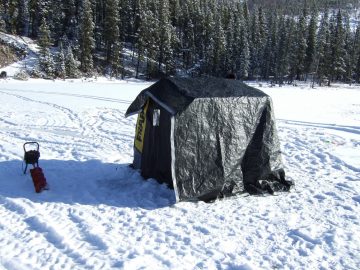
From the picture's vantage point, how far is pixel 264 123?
27.5 ft

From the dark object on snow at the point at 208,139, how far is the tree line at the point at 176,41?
38.3 meters

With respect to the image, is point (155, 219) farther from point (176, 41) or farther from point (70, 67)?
point (176, 41)

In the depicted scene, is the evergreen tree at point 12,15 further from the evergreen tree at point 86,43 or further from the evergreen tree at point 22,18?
the evergreen tree at point 86,43

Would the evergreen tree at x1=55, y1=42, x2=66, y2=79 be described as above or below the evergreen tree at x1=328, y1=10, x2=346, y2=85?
below

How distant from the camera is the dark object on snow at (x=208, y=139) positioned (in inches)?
295

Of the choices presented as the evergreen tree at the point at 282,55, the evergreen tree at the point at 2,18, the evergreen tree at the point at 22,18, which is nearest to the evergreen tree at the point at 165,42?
the evergreen tree at the point at 282,55

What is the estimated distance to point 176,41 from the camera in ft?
204

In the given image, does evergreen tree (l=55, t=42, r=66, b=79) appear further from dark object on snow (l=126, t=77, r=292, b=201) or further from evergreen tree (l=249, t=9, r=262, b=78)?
dark object on snow (l=126, t=77, r=292, b=201)

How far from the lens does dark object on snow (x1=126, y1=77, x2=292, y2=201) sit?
749 centimetres

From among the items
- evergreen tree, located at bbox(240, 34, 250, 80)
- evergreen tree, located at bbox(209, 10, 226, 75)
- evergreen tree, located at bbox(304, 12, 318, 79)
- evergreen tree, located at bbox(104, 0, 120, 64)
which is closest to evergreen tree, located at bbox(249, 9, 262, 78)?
evergreen tree, located at bbox(240, 34, 250, 80)

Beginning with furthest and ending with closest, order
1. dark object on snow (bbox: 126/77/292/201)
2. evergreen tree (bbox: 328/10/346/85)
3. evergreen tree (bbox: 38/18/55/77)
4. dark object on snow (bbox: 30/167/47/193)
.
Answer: evergreen tree (bbox: 328/10/346/85) → evergreen tree (bbox: 38/18/55/77) → dark object on snow (bbox: 30/167/47/193) → dark object on snow (bbox: 126/77/292/201)

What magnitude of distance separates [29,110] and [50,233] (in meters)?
12.2

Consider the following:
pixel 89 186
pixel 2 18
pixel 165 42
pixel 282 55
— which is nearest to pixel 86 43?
pixel 165 42

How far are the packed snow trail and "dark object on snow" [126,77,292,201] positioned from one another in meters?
0.39
